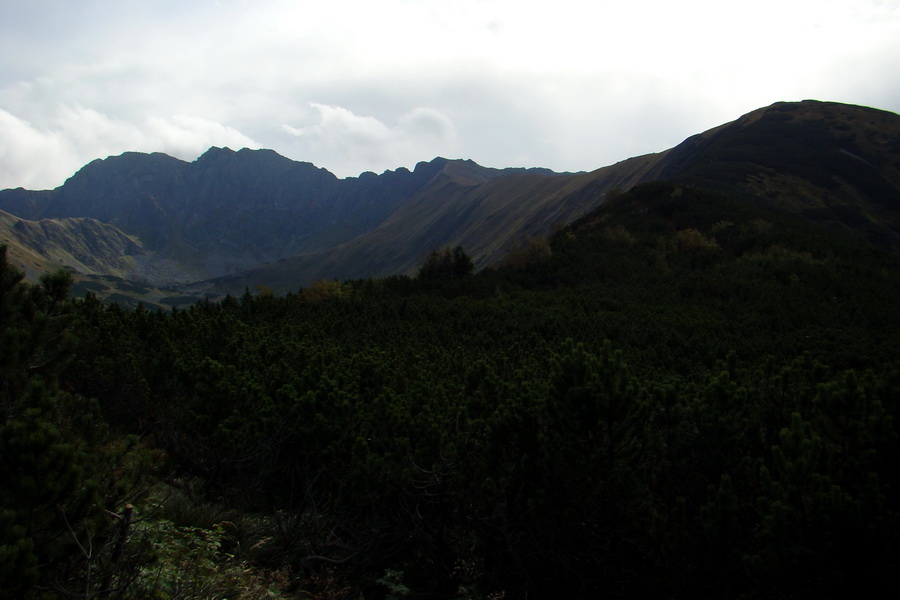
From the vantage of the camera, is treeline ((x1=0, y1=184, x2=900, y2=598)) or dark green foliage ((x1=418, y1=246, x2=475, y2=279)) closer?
treeline ((x1=0, y1=184, x2=900, y2=598))

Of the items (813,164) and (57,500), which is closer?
(57,500)

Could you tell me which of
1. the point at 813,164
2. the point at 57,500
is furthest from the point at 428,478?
the point at 813,164

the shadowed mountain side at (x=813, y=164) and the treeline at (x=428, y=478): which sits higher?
the shadowed mountain side at (x=813, y=164)

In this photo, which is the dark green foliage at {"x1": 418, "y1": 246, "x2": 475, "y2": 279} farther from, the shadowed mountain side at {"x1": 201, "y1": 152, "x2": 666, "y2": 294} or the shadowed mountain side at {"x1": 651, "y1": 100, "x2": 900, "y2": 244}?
the shadowed mountain side at {"x1": 201, "y1": 152, "x2": 666, "y2": 294}

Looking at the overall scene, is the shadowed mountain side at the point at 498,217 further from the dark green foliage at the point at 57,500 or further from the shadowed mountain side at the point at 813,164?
the dark green foliage at the point at 57,500

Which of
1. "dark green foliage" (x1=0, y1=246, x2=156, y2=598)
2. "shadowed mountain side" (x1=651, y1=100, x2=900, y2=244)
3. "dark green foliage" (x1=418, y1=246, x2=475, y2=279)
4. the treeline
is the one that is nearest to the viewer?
"dark green foliage" (x1=0, y1=246, x2=156, y2=598)

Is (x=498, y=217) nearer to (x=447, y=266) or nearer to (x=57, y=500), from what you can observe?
(x=447, y=266)

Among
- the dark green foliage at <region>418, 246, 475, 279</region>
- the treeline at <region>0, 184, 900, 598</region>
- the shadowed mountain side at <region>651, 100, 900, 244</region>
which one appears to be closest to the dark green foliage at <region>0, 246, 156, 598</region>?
the treeline at <region>0, 184, 900, 598</region>

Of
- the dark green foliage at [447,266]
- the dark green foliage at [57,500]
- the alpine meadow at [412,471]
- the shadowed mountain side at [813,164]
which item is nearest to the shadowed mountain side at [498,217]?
the shadowed mountain side at [813,164]

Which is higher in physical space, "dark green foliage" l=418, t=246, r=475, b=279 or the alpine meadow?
"dark green foliage" l=418, t=246, r=475, b=279

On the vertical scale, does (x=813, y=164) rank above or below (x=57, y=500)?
above

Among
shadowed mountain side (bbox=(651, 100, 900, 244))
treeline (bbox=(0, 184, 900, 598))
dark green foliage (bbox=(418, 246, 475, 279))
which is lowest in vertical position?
treeline (bbox=(0, 184, 900, 598))

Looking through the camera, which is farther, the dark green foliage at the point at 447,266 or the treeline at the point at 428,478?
the dark green foliage at the point at 447,266

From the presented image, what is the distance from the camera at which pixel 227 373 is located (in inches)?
316
